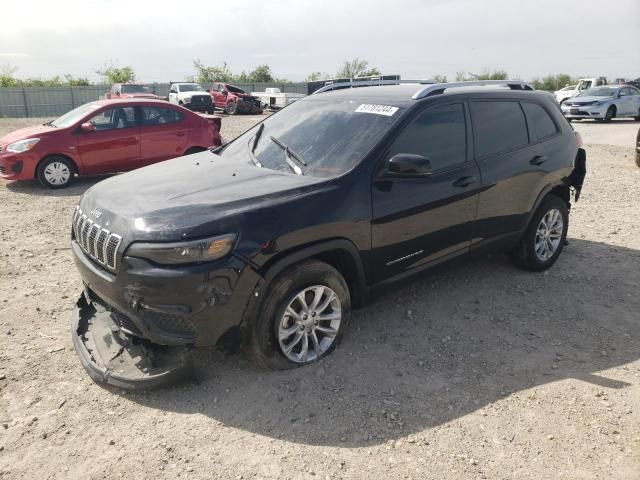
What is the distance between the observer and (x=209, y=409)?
10.3 feet

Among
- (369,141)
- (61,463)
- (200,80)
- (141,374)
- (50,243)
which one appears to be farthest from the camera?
(200,80)

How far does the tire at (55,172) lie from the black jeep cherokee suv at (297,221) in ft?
18.3

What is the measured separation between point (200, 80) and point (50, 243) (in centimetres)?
5793

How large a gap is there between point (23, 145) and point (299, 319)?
24.9ft

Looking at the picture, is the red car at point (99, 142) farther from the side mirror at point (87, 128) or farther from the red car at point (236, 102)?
the red car at point (236, 102)

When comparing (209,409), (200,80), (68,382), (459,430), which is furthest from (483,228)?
(200,80)

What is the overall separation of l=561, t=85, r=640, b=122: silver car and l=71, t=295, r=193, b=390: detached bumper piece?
22194 mm

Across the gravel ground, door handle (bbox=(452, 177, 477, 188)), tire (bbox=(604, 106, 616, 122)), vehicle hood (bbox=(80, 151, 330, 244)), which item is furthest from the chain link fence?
door handle (bbox=(452, 177, 477, 188))

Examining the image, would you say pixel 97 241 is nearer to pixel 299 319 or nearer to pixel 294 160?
pixel 299 319

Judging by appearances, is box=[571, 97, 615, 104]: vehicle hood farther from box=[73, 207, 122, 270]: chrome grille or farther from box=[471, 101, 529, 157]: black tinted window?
box=[73, 207, 122, 270]: chrome grille

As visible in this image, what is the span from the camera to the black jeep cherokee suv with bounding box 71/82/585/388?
2.98 m

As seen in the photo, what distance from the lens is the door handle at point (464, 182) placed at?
4131mm

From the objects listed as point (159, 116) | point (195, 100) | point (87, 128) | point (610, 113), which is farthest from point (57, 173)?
point (610, 113)

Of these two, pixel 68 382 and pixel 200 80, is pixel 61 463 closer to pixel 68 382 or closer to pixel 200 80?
pixel 68 382
